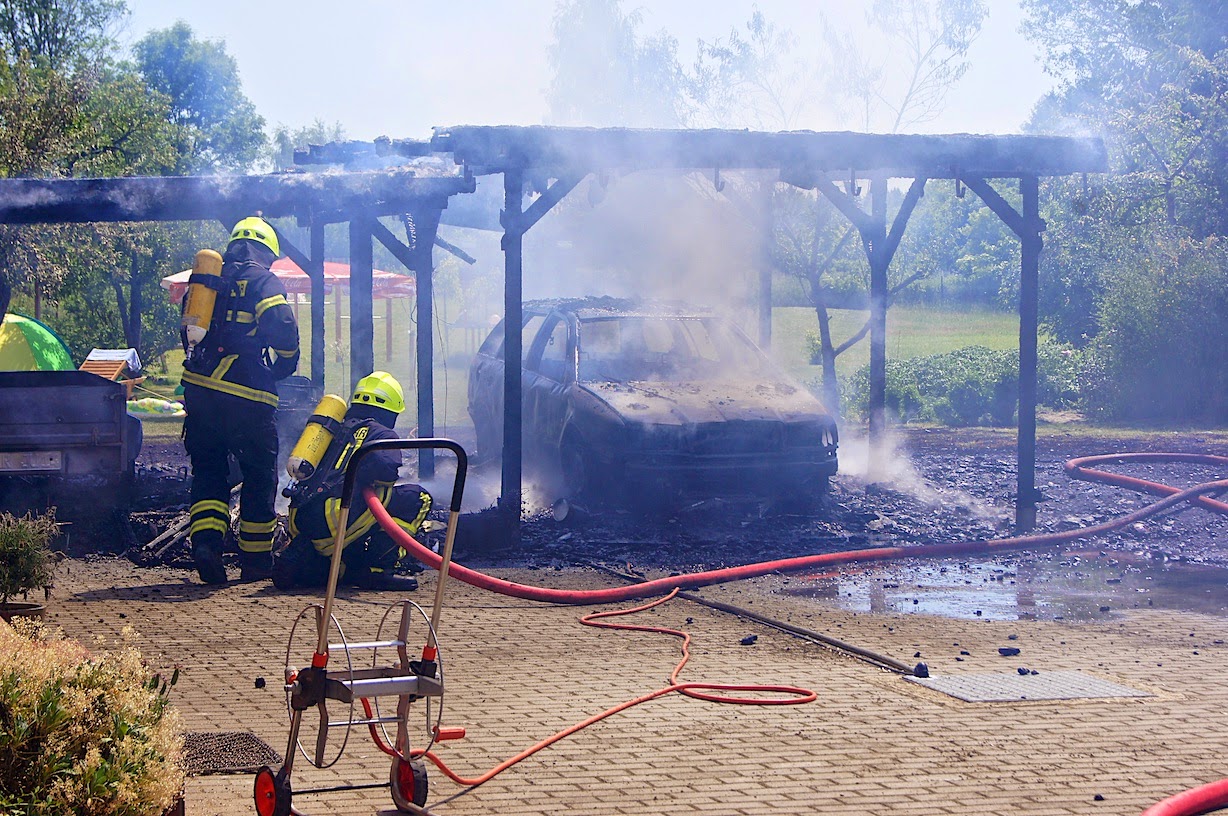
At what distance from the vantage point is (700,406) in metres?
10.7

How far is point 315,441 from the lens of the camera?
787 centimetres

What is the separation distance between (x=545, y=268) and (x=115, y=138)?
7.63 m

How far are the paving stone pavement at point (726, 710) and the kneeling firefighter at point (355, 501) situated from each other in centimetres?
26

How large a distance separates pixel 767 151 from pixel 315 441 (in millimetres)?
4629

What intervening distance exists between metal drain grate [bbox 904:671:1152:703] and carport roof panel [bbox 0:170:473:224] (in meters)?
6.32

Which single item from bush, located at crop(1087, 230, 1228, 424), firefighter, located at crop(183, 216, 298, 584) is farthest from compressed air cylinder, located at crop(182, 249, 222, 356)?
bush, located at crop(1087, 230, 1228, 424)

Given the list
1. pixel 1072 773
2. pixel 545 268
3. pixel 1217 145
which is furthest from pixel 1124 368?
pixel 1072 773

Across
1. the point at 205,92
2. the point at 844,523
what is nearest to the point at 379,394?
the point at 844,523

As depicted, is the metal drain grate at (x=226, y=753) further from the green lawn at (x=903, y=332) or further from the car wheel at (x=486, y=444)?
the green lawn at (x=903, y=332)

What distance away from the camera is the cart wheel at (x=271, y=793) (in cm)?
391

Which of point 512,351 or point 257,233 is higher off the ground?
point 257,233

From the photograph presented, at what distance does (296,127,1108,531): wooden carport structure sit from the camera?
1000cm

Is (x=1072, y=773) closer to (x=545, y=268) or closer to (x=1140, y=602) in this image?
(x=1140, y=602)

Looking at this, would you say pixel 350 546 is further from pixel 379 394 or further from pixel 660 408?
pixel 660 408
